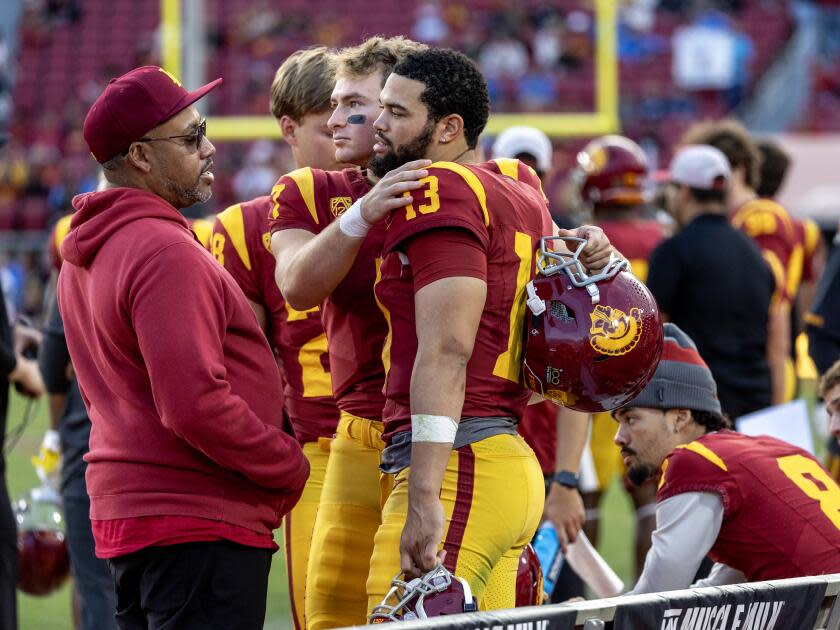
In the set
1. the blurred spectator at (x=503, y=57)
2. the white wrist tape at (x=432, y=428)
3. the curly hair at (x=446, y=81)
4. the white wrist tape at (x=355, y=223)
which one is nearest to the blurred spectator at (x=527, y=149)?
the curly hair at (x=446, y=81)

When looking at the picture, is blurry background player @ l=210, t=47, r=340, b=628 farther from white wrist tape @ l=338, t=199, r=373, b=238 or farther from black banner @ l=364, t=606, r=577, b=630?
black banner @ l=364, t=606, r=577, b=630

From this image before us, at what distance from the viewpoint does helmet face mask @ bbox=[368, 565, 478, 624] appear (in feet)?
8.75

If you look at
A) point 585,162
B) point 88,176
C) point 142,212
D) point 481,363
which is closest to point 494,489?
point 481,363

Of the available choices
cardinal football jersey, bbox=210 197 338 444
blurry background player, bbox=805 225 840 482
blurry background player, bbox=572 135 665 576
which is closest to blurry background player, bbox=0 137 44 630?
cardinal football jersey, bbox=210 197 338 444

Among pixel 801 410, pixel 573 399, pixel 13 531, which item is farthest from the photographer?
pixel 801 410

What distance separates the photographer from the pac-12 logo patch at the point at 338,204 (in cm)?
338

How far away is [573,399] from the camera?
2.94m

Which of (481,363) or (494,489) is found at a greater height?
(481,363)

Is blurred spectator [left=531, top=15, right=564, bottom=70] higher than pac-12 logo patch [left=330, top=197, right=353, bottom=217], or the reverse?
pac-12 logo patch [left=330, top=197, right=353, bottom=217]

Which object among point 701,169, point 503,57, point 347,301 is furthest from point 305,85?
point 503,57

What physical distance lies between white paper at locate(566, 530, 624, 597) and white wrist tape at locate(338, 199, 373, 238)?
5.27 feet

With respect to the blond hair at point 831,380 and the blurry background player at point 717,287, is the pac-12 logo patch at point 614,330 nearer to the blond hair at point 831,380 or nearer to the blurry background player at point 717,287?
the blond hair at point 831,380

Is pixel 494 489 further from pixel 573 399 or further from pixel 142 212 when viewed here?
pixel 142 212

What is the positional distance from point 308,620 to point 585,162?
123 inches
